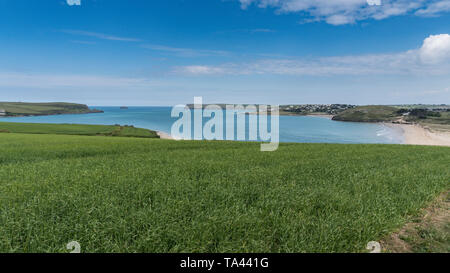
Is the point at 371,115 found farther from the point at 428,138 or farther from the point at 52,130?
the point at 52,130

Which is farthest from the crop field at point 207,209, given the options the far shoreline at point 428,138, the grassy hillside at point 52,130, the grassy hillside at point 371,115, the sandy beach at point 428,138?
the grassy hillside at point 371,115

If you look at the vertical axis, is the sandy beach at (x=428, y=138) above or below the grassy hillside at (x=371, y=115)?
below

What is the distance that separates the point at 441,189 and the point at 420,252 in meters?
4.79

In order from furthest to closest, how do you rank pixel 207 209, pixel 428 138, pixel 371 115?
pixel 371 115
pixel 428 138
pixel 207 209

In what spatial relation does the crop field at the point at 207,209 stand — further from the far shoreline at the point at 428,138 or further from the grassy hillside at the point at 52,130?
the far shoreline at the point at 428,138

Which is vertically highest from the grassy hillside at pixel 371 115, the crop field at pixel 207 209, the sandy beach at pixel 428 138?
the grassy hillside at pixel 371 115

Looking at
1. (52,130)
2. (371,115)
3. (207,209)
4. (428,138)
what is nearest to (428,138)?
(428,138)

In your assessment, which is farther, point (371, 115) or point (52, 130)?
point (371, 115)

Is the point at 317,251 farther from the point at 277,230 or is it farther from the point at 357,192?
the point at 357,192

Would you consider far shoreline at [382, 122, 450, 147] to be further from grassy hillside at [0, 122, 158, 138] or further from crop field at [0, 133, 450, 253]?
grassy hillside at [0, 122, 158, 138]

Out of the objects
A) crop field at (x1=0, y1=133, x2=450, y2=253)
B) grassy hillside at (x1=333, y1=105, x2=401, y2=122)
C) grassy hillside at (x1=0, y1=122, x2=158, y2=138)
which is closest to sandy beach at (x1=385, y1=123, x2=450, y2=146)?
grassy hillside at (x1=333, y1=105, x2=401, y2=122)

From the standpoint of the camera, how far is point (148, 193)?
5.60 metres

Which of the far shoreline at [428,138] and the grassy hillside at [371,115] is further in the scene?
the grassy hillside at [371,115]

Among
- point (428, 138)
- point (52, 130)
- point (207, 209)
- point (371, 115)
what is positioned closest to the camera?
point (207, 209)
